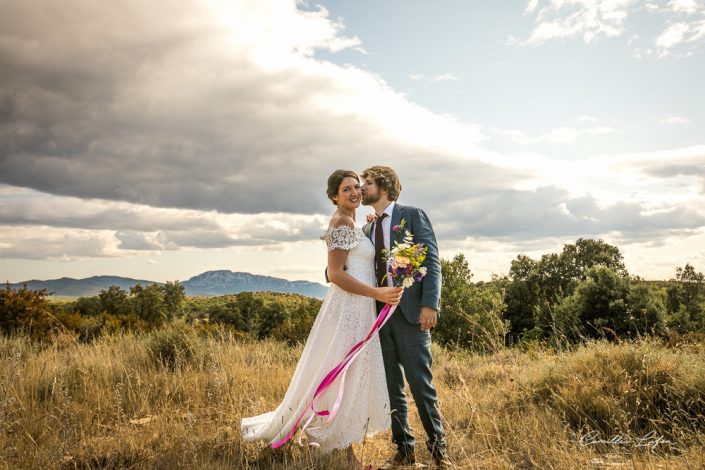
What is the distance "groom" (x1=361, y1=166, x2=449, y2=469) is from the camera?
13.6 ft

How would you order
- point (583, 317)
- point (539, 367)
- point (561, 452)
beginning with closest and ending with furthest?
point (561, 452) → point (539, 367) → point (583, 317)

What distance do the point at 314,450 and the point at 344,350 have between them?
0.94m

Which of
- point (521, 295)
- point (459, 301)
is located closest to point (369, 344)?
point (459, 301)

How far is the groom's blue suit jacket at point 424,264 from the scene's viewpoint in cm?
415

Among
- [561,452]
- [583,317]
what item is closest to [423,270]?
[561,452]

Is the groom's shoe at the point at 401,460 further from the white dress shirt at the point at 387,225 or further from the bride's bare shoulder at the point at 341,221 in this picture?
the bride's bare shoulder at the point at 341,221

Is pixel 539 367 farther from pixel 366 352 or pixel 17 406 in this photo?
pixel 17 406

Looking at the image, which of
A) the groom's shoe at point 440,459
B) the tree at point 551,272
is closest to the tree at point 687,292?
the tree at point 551,272

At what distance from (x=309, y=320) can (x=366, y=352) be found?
7969 millimetres

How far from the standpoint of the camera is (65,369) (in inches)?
268

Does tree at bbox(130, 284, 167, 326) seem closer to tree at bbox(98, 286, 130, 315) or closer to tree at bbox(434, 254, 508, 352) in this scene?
tree at bbox(98, 286, 130, 315)

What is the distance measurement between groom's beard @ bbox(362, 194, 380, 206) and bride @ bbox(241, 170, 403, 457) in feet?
0.52

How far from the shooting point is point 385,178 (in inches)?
177

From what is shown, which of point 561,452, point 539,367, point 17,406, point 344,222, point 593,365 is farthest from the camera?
point 539,367
